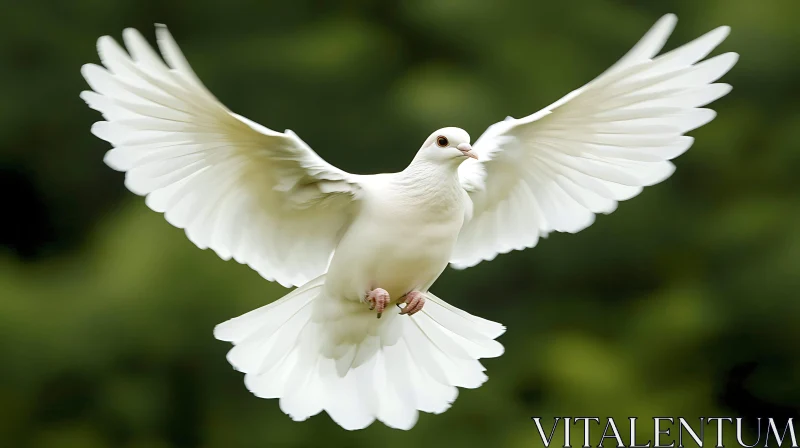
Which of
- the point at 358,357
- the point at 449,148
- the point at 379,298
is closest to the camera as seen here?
the point at 449,148

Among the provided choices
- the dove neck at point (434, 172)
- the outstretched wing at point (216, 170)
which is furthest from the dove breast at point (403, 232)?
the outstretched wing at point (216, 170)

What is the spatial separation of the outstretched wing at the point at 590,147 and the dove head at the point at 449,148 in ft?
1.21

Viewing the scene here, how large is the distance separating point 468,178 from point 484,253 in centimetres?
44

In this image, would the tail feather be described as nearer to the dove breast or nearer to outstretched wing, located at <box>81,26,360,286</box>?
outstretched wing, located at <box>81,26,360,286</box>

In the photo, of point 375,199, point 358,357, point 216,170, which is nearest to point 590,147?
point 375,199

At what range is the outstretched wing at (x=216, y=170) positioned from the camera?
15.2 feet

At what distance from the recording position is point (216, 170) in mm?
5148

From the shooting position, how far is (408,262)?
500 cm

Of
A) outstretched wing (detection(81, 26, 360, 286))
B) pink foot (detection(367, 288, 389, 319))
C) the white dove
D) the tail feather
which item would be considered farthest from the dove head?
the tail feather

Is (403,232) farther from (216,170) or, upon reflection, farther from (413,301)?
(216,170)

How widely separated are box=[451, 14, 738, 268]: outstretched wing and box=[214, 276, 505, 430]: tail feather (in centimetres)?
36

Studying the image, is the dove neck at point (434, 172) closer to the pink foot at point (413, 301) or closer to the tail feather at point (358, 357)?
the pink foot at point (413, 301)

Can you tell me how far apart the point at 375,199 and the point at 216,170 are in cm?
62

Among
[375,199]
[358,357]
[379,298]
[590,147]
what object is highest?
[590,147]
